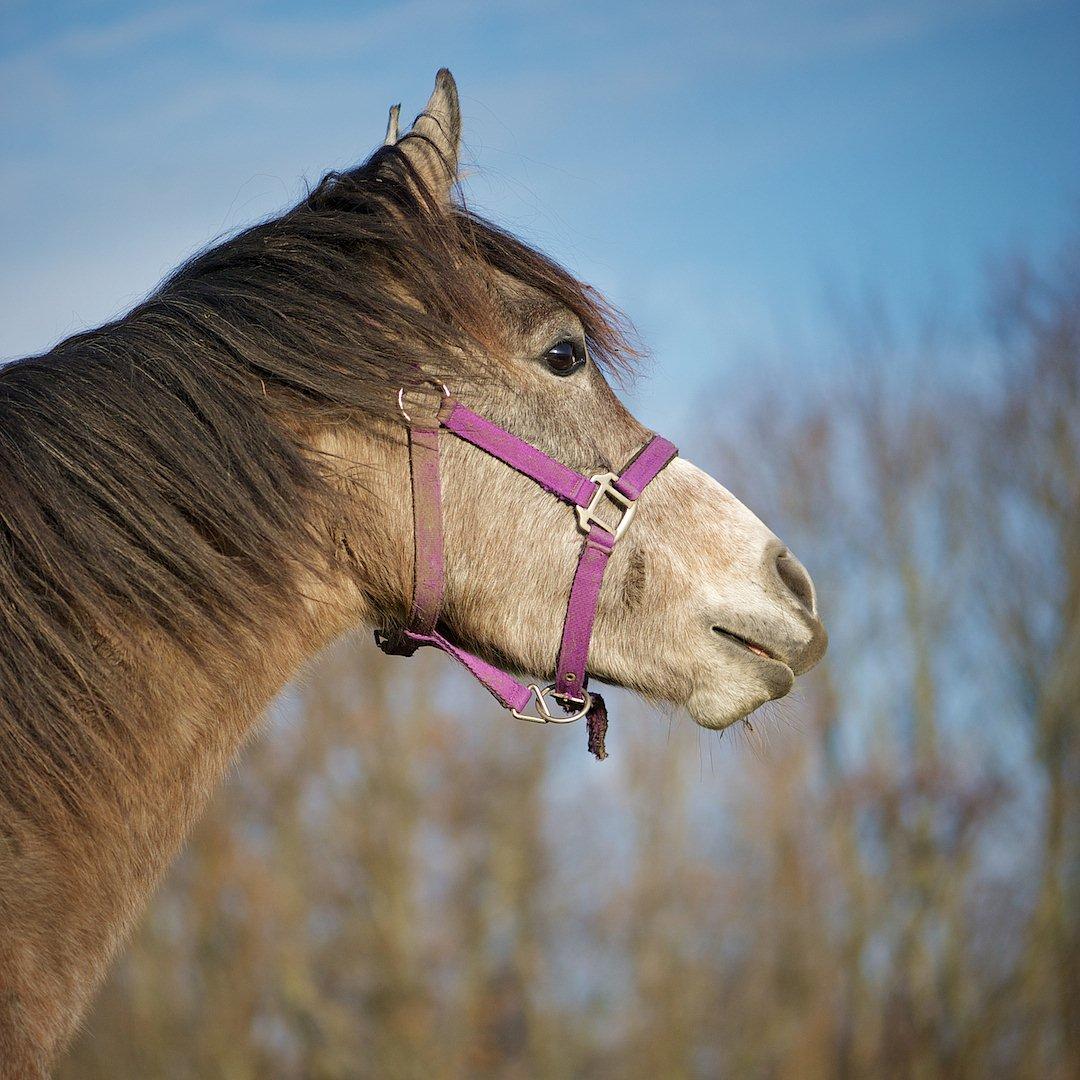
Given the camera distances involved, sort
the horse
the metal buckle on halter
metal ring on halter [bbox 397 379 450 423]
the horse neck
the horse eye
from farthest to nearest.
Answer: the horse eye < the metal buckle on halter < metal ring on halter [bbox 397 379 450 423] < the horse < the horse neck

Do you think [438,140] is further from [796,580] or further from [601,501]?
[796,580]

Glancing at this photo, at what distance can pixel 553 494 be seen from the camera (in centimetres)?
260

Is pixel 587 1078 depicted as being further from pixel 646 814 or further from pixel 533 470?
pixel 533 470

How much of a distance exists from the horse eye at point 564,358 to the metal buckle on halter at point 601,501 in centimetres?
31

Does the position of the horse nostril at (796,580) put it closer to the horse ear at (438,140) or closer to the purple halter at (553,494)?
the purple halter at (553,494)

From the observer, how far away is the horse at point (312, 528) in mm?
2064

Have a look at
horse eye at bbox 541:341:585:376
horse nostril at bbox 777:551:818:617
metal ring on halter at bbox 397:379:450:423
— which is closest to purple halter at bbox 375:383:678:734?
metal ring on halter at bbox 397:379:450:423

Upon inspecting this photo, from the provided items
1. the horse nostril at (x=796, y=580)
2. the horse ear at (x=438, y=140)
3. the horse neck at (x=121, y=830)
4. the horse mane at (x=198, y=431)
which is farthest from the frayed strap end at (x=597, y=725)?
the horse ear at (x=438, y=140)

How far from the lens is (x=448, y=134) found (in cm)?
283

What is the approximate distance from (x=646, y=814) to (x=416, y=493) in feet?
A: 54.1

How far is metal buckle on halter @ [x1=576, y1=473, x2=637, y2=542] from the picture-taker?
2.60 metres

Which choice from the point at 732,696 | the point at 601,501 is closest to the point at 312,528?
the point at 601,501

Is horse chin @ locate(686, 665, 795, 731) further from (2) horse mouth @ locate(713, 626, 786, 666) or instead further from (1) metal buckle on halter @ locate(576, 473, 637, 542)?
(1) metal buckle on halter @ locate(576, 473, 637, 542)

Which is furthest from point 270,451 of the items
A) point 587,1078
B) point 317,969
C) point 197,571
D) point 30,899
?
point 587,1078
